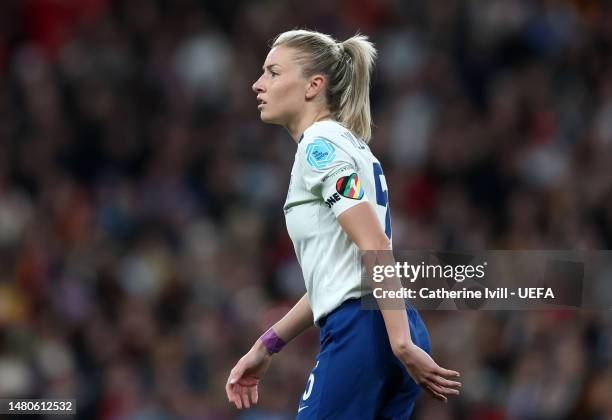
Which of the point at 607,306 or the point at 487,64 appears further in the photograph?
the point at 487,64

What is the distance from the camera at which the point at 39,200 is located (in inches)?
404

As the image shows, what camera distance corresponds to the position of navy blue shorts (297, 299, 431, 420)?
3.76 meters

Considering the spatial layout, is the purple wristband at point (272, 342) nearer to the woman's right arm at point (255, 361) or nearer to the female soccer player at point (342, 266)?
the woman's right arm at point (255, 361)

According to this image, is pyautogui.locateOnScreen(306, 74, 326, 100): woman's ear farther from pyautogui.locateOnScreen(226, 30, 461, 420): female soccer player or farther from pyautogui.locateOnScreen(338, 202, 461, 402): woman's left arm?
pyautogui.locateOnScreen(338, 202, 461, 402): woman's left arm

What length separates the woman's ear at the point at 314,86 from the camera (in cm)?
406

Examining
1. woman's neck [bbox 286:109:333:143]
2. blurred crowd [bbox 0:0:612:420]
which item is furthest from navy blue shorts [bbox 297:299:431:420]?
blurred crowd [bbox 0:0:612:420]

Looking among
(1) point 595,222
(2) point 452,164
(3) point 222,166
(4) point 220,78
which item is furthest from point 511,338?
(4) point 220,78

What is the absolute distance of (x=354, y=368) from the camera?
3760mm

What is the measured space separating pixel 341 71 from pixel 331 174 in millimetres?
540

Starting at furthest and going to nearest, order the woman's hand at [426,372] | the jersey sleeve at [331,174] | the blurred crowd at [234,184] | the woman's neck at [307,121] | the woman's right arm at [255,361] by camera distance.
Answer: the blurred crowd at [234,184], the woman's right arm at [255,361], the woman's neck at [307,121], the jersey sleeve at [331,174], the woman's hand at [426,372]

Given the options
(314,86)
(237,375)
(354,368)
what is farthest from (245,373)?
(314,86)

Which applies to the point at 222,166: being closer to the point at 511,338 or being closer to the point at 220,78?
the point at 220,78

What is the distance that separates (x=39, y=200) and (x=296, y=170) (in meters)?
A: 6.73

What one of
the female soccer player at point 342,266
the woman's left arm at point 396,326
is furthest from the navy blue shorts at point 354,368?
the woman's left arm at point 396,326
